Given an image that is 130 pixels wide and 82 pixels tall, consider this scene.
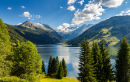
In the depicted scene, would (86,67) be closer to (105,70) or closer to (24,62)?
(105,70)

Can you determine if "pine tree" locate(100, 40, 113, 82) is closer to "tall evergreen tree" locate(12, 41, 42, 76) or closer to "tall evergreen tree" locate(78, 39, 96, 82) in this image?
"tall evergreen tree" locate(78, 39, 96, 82)

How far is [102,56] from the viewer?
2608 cm

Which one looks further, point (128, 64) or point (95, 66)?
point (95, 66)

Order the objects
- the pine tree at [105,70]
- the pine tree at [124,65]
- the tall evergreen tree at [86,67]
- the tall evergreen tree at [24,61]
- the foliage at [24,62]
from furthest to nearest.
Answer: the pine tree at [105,70]
the pine tree at [124,65]
the tall evergreen tree at [86,67]
the tall evergreen tree at [24,61]
the foliage at [24,62]

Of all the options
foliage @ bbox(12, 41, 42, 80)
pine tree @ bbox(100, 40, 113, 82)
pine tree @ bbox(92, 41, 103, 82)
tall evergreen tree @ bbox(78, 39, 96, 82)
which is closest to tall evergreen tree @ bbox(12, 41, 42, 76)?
foliage @ bbox(12, 41, 42, 80)

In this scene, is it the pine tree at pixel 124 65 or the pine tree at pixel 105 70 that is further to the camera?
the pine tree at pixel 105 70

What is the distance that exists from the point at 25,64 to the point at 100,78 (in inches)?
837

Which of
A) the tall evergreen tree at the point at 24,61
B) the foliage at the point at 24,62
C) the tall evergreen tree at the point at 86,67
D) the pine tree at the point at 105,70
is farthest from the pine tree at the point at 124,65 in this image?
the tall evergreen tree at the point at 24,61

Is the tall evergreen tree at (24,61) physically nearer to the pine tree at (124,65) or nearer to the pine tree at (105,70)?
the pine tree at (105,70)

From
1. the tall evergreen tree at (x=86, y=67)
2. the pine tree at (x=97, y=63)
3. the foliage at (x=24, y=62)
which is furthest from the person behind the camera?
the pine tree at (x=97, y=63)

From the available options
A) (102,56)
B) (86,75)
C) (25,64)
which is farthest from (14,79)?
(102,56)

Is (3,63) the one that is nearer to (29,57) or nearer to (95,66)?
(29,57)

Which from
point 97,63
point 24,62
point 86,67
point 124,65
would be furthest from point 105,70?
point 24,62

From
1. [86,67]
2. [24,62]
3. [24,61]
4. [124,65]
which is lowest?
[86,67]
